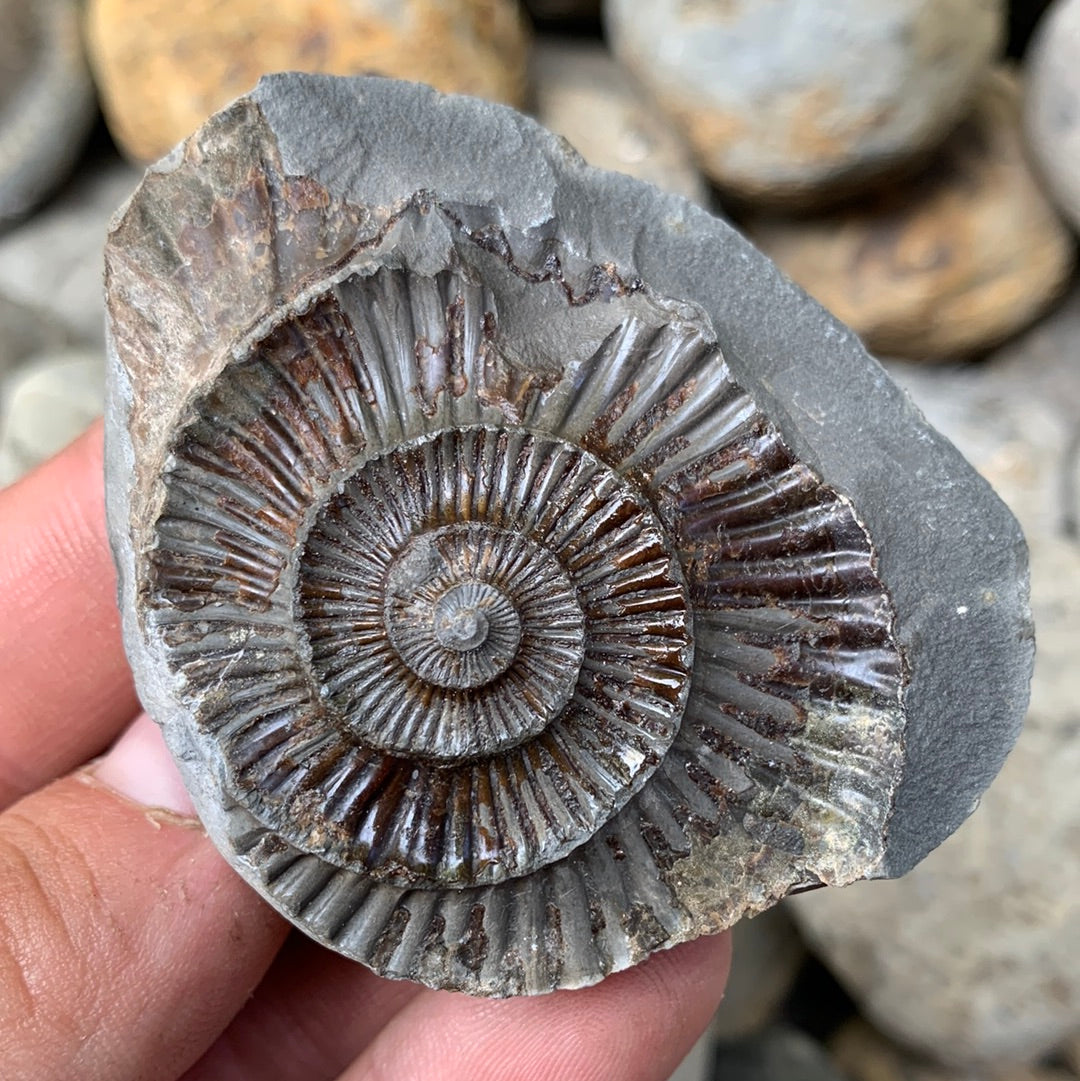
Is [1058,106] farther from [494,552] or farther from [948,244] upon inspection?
[494,552]

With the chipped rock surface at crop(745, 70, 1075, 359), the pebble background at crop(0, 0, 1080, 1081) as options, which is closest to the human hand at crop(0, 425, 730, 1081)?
the pebble background at crop(0, 0, 1080, 1081)

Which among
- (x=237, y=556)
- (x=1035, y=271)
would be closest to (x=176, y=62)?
(x=237, y=556)

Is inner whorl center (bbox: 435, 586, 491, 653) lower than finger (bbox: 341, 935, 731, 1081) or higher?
higher

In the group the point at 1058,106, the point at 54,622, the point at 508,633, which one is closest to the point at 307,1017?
the point at 54,622

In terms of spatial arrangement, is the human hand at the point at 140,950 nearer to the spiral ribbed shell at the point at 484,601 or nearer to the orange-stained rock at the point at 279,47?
the spiral ribbed shell at the point at 484,601

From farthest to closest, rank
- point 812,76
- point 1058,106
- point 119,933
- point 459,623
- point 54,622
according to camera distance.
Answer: point 1058,106 → point 812,76 → point 54,622 → point 119,933 → point 459,623

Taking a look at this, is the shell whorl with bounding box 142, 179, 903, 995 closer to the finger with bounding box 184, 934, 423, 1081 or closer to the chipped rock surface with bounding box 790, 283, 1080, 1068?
the finger with bounding box 184, 934, 423, 1081

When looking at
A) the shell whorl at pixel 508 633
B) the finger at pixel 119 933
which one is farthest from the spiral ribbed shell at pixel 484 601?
the finger at pixel 119 933
